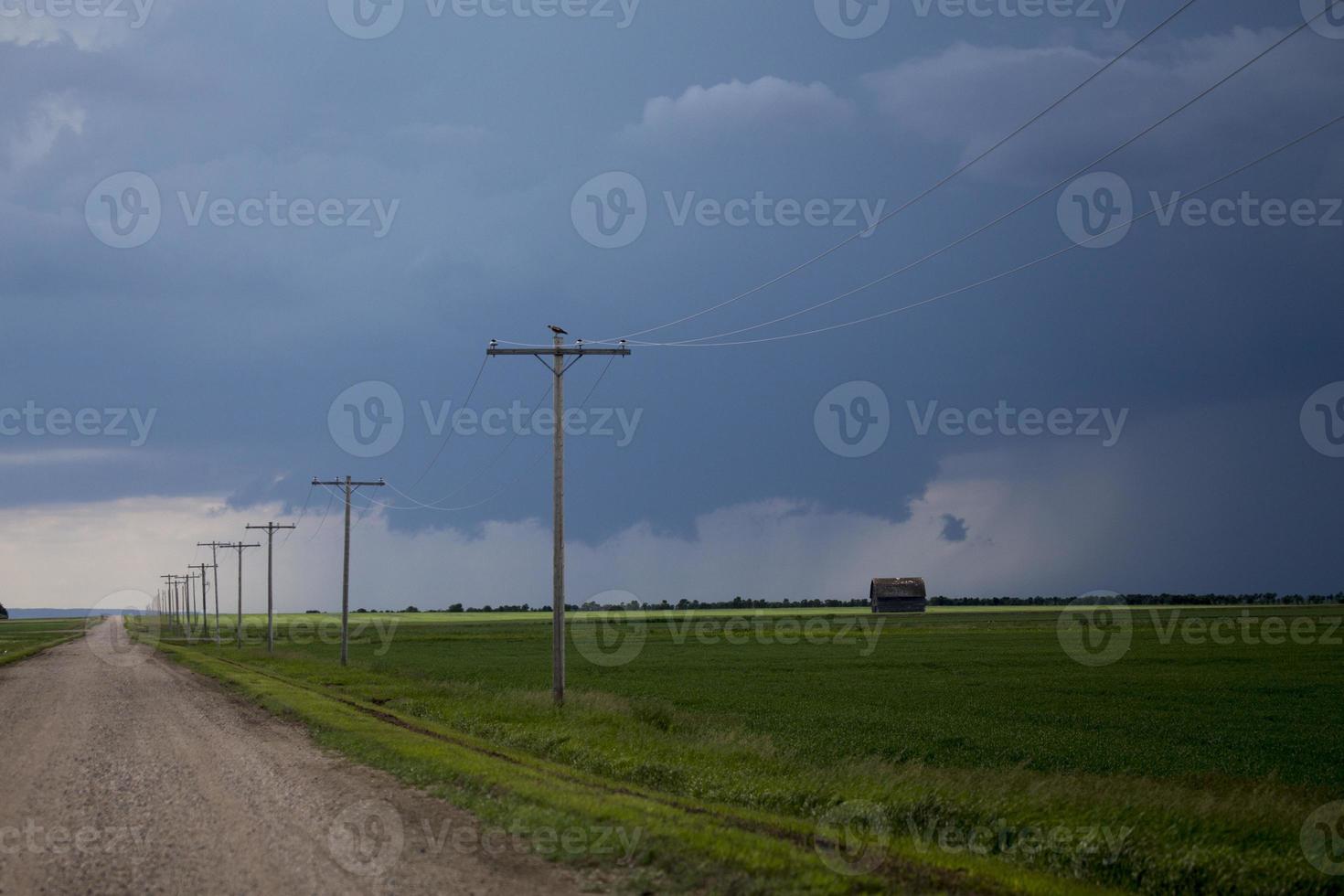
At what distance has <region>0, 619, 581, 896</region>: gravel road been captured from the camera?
37.8ft

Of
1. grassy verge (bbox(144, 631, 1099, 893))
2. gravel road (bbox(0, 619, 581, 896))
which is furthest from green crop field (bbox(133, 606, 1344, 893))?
gravel road (bbox(0, 619, 581, 896))

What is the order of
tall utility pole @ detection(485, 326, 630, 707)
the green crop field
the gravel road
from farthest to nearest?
tall utility pole @ detection(485, 326, 630, 707), the green crop field, the gravel road

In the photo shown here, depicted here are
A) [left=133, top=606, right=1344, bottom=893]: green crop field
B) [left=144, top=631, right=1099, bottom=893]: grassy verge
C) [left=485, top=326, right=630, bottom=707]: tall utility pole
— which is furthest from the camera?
[left=485, top=326, right=630, bottom=707]: tall utility pole

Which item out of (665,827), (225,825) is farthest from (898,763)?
(225,825)

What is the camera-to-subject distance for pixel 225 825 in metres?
14.5

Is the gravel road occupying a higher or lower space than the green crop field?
higher

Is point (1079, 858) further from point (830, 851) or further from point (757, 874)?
point (757, 874)

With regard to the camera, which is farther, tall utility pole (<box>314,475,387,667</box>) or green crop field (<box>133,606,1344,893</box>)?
tall utility pole (<box>314,475,387,667</box>)

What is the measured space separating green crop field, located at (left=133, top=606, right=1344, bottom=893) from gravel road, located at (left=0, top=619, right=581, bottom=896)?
1188 millimetres

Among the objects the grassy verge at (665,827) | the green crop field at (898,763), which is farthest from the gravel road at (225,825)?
the green crop field at (898,763)

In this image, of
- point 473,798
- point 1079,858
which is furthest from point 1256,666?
point 473,798

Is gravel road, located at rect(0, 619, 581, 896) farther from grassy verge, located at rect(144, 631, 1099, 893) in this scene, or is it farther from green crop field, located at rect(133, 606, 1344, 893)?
green crop field, located at rect(133, 606, 1344, 893)

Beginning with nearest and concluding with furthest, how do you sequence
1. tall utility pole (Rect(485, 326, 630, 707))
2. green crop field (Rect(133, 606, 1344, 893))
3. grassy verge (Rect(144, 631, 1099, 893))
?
grassy verge (Rect(144, 631, 1099, 893)) < green crop field (Rect(133, 606, 1344, 893)) < tall utility pole (Rect(485, 326, 630, 707))

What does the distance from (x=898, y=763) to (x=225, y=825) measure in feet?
47.2
